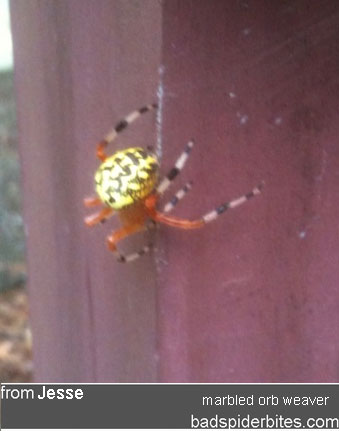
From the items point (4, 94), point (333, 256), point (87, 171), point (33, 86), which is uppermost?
point (4, 94)

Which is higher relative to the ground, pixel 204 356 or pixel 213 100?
pixel 213 100

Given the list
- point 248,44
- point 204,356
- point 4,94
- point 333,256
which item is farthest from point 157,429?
point 4,94

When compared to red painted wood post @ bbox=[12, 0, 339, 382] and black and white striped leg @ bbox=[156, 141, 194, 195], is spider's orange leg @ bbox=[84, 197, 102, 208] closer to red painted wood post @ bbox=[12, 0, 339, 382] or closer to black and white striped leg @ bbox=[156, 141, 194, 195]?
red painted wood post @ bbox=[12, 0, 339, 382]

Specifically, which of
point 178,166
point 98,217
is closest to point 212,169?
point 178,166

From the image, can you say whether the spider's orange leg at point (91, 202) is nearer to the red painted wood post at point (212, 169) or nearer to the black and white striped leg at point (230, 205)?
the red painted wood post at point (212, 169)

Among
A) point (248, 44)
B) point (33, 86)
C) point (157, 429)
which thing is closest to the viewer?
point (248, 44)

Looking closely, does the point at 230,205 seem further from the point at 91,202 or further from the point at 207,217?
the point at 91,202

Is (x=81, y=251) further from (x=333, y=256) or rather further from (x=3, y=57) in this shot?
(x=3, y=57)
